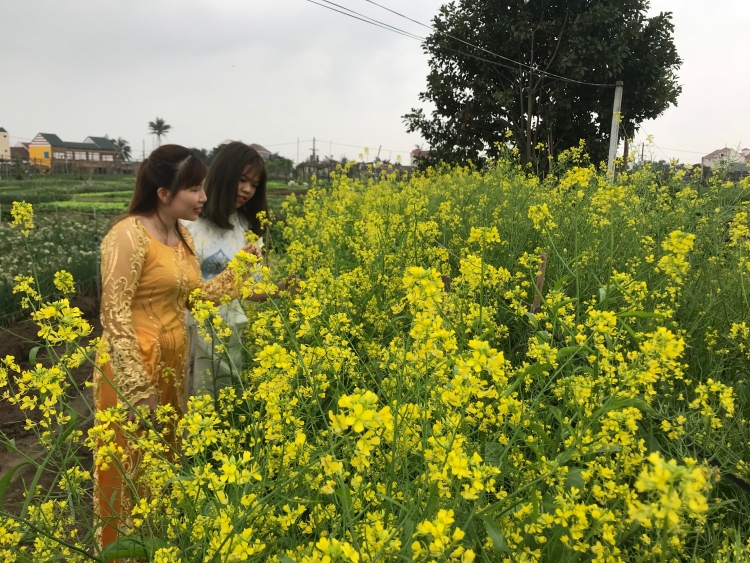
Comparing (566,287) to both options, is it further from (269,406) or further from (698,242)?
(269,406)

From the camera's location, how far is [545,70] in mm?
11250

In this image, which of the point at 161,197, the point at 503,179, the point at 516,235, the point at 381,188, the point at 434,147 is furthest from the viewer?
the point at 434,147

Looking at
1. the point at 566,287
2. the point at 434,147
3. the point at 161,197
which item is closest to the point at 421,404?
the point at 161,197

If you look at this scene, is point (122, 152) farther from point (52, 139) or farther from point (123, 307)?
point (123, 307)

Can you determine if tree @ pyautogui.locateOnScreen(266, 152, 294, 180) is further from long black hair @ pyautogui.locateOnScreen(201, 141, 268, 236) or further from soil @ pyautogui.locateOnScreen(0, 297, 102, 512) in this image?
long black hair @ pyautogui.locateOnScreen(201, 141, 268, 236)

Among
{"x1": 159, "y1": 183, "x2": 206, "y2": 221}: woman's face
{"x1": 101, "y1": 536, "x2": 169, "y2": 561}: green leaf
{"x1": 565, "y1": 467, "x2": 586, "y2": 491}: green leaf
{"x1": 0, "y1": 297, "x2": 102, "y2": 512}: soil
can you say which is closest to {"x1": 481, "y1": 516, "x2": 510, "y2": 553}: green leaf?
{"x1": 565, "y1": 467, "x2": 586, "y2": 491}: green leaf

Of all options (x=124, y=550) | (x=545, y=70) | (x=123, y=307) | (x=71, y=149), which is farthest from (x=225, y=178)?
(x=71, y=149)

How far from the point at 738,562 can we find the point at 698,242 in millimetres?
2334

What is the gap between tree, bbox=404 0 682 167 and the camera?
10758mm

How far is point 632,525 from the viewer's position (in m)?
1.38

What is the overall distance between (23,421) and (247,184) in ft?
6.50

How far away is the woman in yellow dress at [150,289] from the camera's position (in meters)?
2.00

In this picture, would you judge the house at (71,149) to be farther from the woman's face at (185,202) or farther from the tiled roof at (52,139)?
the woman's face at (185,202)

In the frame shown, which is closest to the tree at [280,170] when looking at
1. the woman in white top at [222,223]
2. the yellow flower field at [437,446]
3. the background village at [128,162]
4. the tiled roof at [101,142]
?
the background village at [128,162]
